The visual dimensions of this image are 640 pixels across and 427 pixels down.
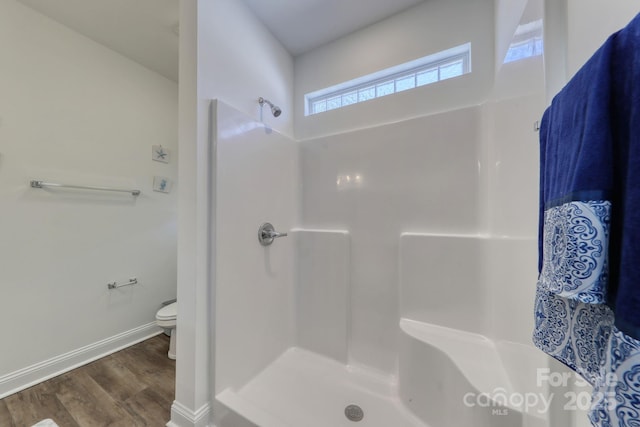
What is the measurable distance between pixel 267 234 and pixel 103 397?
4.72 feet

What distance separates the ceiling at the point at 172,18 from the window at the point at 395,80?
1.26 ft

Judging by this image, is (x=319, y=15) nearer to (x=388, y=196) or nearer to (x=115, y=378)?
(x=388, y=196)

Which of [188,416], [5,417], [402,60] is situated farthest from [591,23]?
[5,417]

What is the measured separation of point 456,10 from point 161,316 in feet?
10.2

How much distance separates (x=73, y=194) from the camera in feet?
5.85

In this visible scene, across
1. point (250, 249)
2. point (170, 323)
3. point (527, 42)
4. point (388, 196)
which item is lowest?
point (170, 323)

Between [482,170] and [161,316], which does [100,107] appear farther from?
[482,170]

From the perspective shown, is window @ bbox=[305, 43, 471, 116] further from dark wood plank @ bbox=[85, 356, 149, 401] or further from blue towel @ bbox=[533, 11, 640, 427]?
dark wood plank @ bbox=[85, 356, 149, 401]

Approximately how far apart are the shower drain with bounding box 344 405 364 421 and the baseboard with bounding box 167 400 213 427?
0.74 m

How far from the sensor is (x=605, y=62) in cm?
35

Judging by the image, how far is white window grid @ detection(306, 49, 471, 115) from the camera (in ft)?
4.97

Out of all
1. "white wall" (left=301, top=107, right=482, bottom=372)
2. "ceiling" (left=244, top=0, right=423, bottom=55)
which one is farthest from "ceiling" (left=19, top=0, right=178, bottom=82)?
"white wall" (left=301, top=107, right=482, bottom=372)

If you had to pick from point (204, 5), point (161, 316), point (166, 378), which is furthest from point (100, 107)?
point (166, 378)

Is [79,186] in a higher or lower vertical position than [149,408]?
higher
